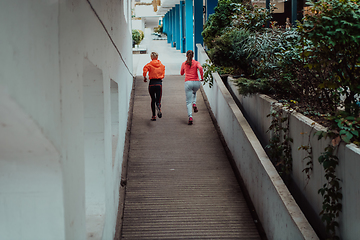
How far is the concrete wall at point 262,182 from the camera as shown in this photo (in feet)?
13.6

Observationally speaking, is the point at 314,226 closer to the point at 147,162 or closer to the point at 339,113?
the point at 339,113

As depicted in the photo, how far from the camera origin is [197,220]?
546 cm

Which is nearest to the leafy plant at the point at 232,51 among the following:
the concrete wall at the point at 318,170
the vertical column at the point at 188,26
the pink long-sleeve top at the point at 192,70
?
the pink long-sleeve top at the point at 192,70

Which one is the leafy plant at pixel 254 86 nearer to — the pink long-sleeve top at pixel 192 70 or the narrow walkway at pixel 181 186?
the narrow walkway at pixel 181 186

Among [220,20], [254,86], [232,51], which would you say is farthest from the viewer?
[220,20]

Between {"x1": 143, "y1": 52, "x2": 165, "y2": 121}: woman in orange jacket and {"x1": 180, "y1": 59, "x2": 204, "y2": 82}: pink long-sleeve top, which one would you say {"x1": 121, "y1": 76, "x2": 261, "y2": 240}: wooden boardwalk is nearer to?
{"x1": 143, "y1": 52, "x2": 165, "y2": 121}: woman in orange jacket

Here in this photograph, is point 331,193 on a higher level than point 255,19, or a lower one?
lower

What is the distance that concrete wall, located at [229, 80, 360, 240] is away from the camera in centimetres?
325

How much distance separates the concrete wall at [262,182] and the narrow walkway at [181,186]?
285 mm

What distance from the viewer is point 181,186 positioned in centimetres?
634

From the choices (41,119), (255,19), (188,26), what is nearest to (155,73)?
(255,19)

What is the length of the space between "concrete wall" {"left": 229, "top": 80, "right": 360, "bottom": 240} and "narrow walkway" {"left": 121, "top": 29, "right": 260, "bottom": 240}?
1146mm

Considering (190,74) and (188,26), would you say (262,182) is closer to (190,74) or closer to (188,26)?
(190,74)

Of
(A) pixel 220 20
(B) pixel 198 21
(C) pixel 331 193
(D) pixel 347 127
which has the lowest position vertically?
(C) pixel 331 193
